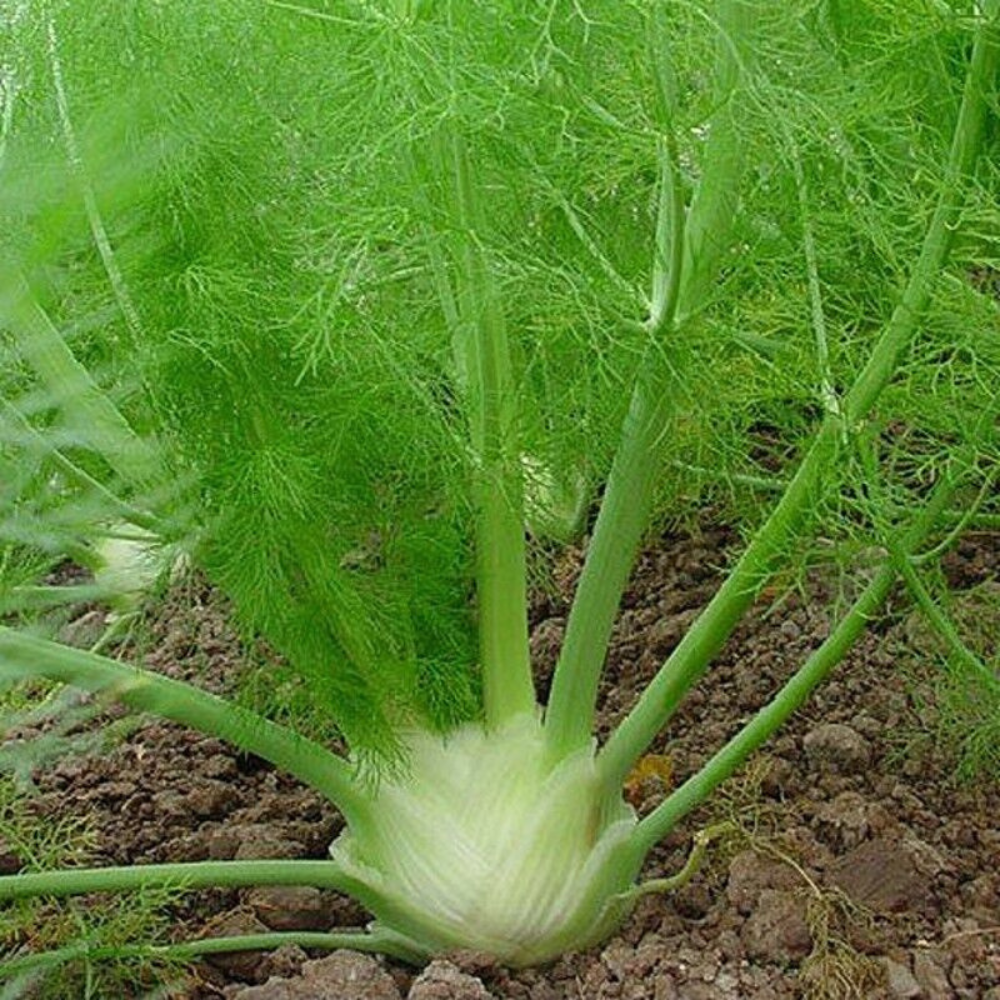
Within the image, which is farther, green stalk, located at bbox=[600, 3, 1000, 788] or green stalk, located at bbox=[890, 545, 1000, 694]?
green stalk, located at bbox=[890, 545, 1000, 694]

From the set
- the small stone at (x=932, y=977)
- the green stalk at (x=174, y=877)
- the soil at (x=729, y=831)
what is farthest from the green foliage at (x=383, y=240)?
the small stone at (x=932, y=977)

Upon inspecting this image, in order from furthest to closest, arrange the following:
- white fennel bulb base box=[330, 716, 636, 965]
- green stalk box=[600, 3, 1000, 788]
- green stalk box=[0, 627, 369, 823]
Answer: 1. white fennel bulb base box=[330, 716, 636, 965]
2. green stalk box=[0, 627, 369, 823]
3. green stalk box=[600, 3, 1000, 788]

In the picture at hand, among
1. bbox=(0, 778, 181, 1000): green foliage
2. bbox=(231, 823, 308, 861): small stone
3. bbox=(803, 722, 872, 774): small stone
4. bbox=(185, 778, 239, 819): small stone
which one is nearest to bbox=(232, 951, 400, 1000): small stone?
bbox=(0, 778, 181, 1000): green foliage

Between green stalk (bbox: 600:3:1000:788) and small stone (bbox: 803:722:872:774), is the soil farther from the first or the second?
green stalk (bbox: 600:3:1000:788)

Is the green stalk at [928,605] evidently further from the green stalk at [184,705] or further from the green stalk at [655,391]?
the green stalk at [184,705]

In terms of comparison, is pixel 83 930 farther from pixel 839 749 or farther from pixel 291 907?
pixel 839 749

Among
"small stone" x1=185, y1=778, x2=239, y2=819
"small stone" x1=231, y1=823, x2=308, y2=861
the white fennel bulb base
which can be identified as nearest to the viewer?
the white fennel bulb base

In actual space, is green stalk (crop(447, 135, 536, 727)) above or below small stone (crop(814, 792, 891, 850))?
above
